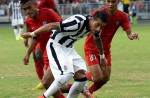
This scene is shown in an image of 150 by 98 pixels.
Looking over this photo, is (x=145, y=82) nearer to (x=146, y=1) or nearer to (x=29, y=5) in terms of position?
(x=29, y=5)

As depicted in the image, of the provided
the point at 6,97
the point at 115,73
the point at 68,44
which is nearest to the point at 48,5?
the point at 115,73

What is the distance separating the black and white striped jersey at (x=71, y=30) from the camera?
9.25 m

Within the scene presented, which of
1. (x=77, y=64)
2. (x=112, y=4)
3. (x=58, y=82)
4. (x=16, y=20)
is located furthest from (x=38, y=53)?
(x=16, y=20)

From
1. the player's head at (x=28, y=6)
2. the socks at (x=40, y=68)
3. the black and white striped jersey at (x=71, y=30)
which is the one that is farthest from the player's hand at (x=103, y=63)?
the socks at (x=40, y=68)

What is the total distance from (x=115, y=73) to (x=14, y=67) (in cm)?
337

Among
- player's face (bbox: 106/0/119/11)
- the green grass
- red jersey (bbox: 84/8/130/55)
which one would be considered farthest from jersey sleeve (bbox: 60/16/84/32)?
the green grass

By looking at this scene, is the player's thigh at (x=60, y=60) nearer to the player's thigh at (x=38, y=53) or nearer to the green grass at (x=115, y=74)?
the green grass at (x=115, y=74)

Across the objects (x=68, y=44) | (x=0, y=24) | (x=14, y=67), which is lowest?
(x=0, y=24)

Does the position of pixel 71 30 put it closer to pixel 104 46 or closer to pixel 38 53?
pixel 104 46

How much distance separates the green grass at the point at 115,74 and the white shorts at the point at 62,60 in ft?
6.46

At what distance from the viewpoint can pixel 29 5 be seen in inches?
404

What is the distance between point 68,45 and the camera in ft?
31.8

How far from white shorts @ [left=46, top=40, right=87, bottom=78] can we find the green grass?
77.5 inches

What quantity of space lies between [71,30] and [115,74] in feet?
19.9
